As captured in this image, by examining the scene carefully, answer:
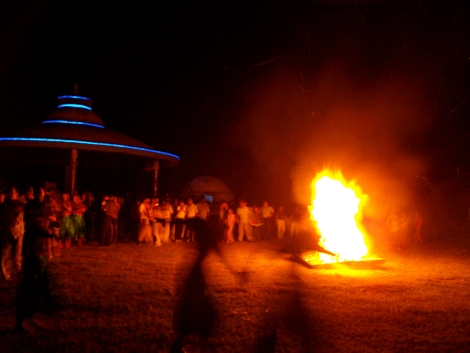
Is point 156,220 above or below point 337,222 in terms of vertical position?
below

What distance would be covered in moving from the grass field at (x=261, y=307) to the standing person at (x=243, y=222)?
19.9 ft

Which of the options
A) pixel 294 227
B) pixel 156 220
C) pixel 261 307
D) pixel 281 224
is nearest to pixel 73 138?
pixel 156 220

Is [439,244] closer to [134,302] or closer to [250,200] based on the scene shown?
[134,302]

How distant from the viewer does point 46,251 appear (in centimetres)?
550

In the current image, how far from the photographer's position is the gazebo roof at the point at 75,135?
1811 centimetres

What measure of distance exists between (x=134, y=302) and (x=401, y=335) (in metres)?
4.26

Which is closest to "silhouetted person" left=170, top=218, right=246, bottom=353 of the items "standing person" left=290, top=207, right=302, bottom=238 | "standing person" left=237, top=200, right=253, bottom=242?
"standing person" left=237, top=200, right=253, bottom=242

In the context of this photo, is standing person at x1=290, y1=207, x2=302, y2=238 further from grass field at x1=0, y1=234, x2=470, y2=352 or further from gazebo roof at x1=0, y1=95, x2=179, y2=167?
grass field at x1=0, y1=234, x2=470, y2=352

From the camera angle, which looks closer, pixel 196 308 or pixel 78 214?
pixel 196 308

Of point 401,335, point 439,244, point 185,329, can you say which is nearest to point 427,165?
point 439,244

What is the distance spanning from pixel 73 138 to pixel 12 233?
11.5 m

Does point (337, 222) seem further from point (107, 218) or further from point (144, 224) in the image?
point (107, 218)

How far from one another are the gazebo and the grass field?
799 cm

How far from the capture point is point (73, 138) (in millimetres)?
18594
